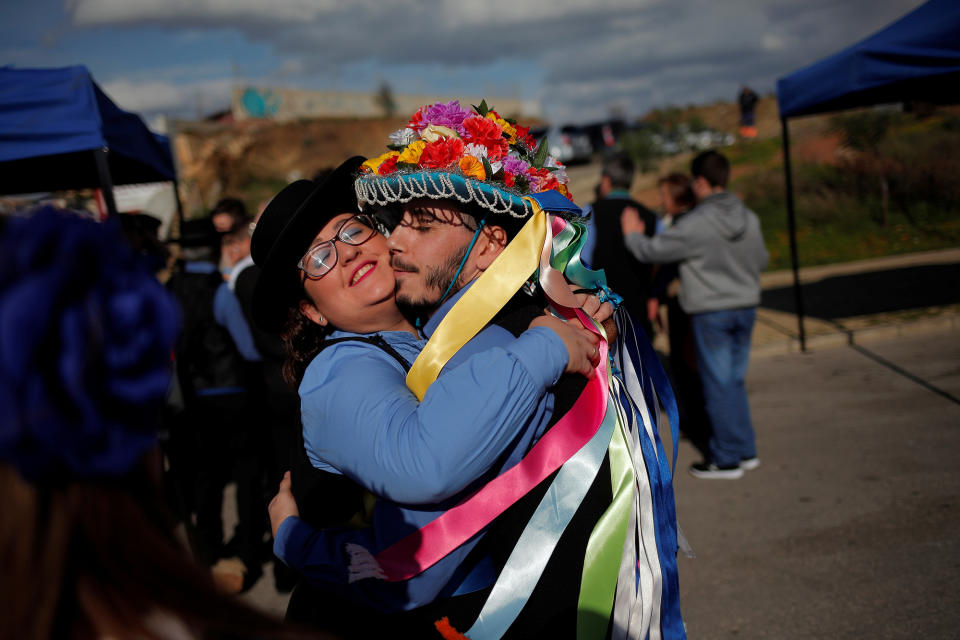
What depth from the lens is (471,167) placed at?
5.89 feet

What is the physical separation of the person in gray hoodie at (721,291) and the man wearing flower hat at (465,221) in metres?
3.01

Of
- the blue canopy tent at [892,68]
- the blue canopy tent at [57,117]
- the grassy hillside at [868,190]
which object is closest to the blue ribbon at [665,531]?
the blue canopy tent at [57,117]

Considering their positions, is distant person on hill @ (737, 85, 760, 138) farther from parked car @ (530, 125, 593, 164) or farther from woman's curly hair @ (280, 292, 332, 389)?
woman's curly hair @ (280, 292, 332, 389)

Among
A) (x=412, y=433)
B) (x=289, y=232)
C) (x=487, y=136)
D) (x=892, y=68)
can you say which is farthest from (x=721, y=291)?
(x=412, y=433)

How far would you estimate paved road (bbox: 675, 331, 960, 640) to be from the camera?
321 cm

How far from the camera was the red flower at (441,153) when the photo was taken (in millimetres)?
1816

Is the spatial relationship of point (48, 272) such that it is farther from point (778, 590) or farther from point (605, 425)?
point (778, 590)

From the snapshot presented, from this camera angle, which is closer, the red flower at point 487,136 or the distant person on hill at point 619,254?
the red flower at point 487,136

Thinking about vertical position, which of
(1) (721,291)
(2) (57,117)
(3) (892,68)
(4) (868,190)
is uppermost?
(2) (57,117)

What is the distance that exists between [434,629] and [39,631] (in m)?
1.12

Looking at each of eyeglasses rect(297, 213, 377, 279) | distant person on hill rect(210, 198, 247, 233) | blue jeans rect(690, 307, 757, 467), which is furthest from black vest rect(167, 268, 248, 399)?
blue jeans rect(690, 307, 757, 467)

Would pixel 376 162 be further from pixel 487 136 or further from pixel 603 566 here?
pixel 603 566

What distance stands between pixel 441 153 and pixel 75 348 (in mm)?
1291

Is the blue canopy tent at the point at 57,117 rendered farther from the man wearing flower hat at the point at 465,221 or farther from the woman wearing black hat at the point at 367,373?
the man wearing flower hat at the point at 465,221
